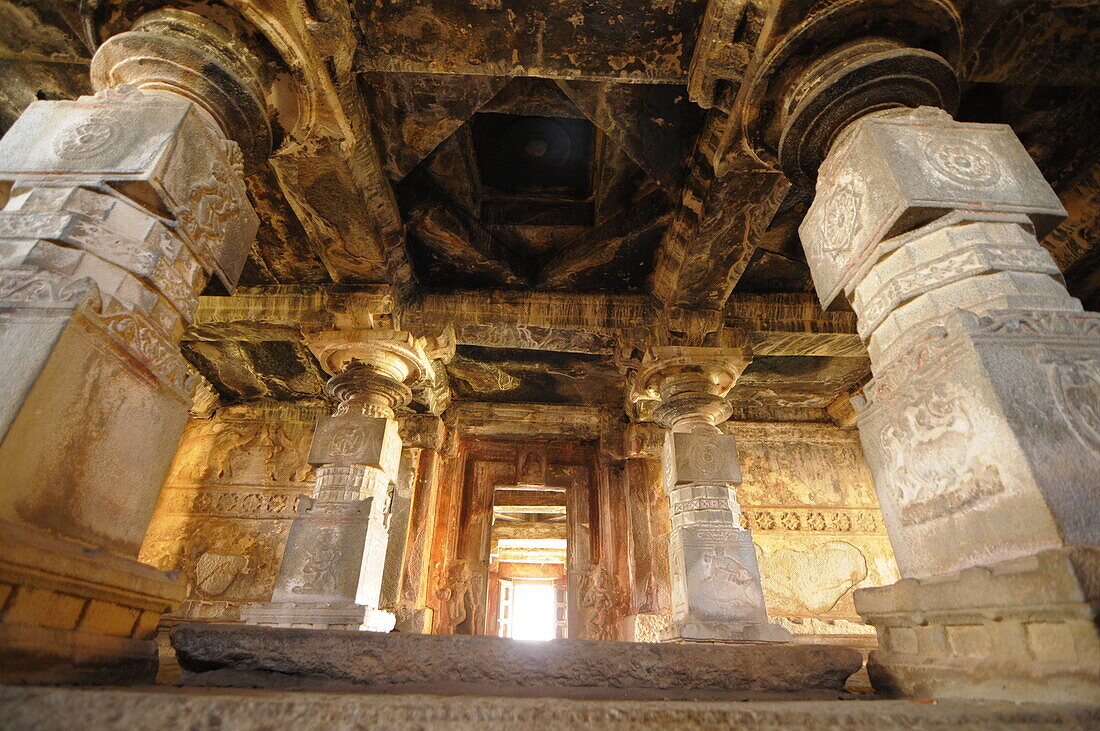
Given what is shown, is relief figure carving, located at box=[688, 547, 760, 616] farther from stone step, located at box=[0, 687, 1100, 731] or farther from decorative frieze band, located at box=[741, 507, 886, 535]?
stone step, located at box=[0, 687, 1100, 731]

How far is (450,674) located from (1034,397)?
6.46 ft

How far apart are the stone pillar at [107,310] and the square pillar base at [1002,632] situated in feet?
8.03

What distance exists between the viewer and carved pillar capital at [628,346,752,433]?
5051mm

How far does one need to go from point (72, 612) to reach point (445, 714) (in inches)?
47.0

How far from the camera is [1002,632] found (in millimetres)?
1366

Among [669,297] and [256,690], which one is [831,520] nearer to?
[669,297]

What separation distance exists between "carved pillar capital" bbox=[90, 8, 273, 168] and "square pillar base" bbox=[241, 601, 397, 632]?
10.7 ft

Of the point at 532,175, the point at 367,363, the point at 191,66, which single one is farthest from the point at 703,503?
the point at 191,66

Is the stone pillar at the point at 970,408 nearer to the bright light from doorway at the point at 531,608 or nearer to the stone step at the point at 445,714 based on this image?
the stone step at the point at 445,714

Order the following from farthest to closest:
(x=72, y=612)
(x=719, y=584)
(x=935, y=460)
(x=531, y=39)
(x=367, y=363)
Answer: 1. (x=367, y=363)
2. (x=719, y=584)
3. (x=531, y=39)
4. (x=935, y=460)
5. (x=72, y=612)

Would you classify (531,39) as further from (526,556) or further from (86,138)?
(526,556)

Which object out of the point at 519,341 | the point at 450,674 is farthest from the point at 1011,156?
→ the point at 519,341

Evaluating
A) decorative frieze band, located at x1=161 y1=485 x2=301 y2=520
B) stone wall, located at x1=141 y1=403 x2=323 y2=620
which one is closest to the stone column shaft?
stone wall, located at x1=141 y1=403 x2=323 y2=620

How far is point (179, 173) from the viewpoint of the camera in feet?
7.01
